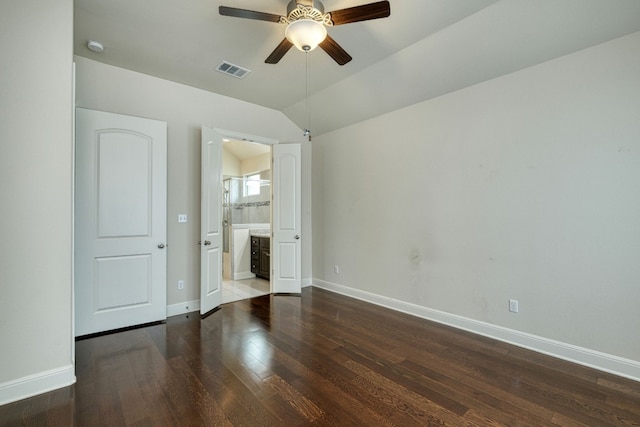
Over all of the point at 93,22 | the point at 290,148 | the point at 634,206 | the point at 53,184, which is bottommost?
the point at 634,206

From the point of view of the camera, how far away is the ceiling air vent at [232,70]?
11.2 feet

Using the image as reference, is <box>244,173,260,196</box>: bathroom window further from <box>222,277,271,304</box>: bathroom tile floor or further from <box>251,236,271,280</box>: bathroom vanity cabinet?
<box>222,277,271,304</box>: bathroom tile floor

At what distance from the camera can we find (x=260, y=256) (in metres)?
5.71

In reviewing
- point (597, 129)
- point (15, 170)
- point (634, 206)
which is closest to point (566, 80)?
point (597, 129)

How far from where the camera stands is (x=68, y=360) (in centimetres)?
222

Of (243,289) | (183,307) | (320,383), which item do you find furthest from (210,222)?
(320,383)

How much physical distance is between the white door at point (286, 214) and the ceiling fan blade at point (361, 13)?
289 cm

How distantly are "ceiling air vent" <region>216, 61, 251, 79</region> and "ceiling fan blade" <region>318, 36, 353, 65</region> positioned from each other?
4.91 ft

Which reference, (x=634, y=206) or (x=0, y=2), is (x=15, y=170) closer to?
(x=0, y=2)

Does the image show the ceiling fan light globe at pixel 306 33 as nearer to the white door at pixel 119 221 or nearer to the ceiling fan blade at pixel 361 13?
the ceiling fan blade at pixel 361 13

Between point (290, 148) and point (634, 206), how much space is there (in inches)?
162

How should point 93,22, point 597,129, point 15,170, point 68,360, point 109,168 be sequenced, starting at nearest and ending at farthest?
1. point 15,170
2. point 68,360
3. point 597,129
4. point 93,22
5. point 109,168

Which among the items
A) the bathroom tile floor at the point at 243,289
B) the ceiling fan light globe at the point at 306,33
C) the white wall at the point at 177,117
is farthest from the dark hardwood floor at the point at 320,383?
the ceiling fan light globe at the point at 306,33

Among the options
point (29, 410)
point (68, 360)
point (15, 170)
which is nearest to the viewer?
point (29, 410)
